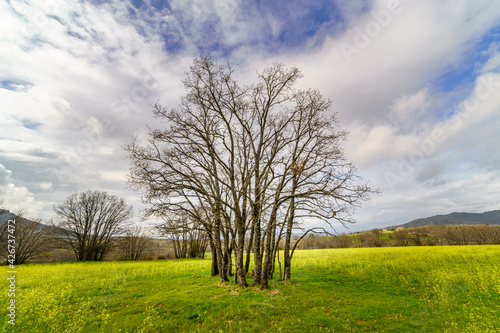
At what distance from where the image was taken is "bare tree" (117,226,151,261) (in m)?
47.8

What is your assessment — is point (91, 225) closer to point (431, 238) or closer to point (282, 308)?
point (282, 308)

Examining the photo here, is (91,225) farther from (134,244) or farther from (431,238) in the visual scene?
(431,238)

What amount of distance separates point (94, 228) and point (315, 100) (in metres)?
51.5

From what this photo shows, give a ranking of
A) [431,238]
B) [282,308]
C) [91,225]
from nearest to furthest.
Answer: [282,308], [91,225], [431,238]

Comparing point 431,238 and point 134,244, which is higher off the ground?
point 134,244

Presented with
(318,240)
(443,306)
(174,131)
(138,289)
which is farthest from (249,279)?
(318,240)

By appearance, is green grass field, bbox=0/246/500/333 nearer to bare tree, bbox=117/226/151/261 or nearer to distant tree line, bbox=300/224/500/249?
bare tree, bbox=117/226/151/261

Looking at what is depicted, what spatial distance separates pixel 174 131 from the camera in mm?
13898

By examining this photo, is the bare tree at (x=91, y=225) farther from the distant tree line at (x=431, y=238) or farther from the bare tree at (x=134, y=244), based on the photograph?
the distant tree line at (x=431, y=238)

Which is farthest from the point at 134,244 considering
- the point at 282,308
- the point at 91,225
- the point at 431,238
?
the point at 431,238

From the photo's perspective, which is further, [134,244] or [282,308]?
[134,244]

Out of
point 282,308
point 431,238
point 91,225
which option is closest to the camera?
point 282,308

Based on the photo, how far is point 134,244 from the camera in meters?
50.2

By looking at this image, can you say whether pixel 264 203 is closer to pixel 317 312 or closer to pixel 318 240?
pixel 317 312
